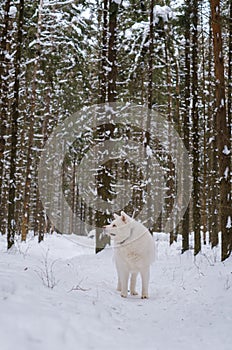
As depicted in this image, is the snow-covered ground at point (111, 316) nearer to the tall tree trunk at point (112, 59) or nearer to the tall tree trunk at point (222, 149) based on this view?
the tall tree trunk at point (222, 149)

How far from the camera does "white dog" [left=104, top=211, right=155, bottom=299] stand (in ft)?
23.2

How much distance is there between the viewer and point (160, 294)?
24.3ft

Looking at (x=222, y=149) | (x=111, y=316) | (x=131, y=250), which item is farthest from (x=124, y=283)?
(x=222, y=149)

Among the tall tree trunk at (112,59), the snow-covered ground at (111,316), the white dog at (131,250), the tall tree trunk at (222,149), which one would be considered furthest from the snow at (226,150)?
the tall tree trunk at (112,59)

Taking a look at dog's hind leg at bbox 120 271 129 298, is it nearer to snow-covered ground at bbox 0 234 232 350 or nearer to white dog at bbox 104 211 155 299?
white dog at bbox 104 211 155 299

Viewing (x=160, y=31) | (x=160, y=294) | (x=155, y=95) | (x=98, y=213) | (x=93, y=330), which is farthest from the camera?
(x=155, y=95)

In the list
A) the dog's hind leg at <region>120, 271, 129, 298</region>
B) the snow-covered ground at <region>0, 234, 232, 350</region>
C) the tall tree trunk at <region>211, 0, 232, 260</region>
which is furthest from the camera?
the tall tree trunk at <region>211, 0, 232, 260</region>

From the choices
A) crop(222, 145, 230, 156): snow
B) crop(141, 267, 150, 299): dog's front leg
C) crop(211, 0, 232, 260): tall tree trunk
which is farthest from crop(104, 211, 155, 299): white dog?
crop(222, 145, 230, 156): snow

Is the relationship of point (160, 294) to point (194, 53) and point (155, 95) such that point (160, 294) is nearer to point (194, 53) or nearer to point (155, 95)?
point (194, 53)

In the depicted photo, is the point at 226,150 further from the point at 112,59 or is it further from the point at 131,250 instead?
the point at 112,59

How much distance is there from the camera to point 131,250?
7098 mm

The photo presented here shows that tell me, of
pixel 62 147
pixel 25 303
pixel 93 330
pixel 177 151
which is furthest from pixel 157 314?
pixel 62 147

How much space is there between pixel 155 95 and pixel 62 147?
9.30m

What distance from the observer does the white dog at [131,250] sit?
7.06m
